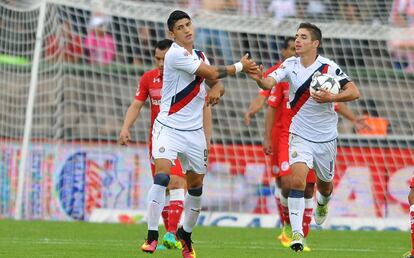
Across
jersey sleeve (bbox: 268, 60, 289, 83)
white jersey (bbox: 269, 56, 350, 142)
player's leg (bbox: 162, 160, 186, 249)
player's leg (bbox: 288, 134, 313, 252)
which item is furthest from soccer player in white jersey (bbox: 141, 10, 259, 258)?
white jersey (bbox: 269, 56, 350, 142)

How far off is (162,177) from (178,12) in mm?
1480

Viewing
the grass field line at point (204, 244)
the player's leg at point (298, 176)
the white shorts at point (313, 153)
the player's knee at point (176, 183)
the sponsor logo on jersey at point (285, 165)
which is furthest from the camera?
the grass field line at point (204, 244)

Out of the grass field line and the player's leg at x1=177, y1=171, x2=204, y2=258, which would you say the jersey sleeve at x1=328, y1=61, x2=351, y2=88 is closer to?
the player's leg at x1=177, y1=171, x2=204, y2=258

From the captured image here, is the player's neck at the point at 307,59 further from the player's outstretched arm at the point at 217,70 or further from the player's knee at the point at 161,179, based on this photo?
the player's knee at the point at 161,179

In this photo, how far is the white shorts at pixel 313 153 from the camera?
11.2 m

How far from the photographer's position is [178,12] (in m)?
10.2

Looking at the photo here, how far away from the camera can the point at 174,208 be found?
11156 millimetres

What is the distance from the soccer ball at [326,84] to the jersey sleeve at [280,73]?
32 centimetres

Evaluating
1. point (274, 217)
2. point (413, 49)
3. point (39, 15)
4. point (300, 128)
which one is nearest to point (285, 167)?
→ point (300, 128)

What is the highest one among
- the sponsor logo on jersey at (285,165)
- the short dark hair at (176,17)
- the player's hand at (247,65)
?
the short dark hair at (176,17)

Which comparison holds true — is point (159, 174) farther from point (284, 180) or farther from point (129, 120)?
point (284, 180)

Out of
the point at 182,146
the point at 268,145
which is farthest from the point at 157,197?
the point at 268,145

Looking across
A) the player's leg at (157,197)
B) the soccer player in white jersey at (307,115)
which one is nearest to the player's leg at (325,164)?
the soccer player in white jersey at (307,115)

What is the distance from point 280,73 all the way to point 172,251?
2.03 m
